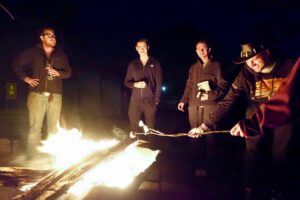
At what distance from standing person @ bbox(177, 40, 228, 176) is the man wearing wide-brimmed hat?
1.04 m

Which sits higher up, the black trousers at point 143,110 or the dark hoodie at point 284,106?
the dark hoodie at point 284,106

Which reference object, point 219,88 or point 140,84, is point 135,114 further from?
point 219,88

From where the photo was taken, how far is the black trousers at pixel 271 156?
4559 mm

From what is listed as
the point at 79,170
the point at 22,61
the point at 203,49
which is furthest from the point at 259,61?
the point at 22,61

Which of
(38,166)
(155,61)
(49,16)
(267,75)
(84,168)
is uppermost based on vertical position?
(49,16)

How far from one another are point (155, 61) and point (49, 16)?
620 inches

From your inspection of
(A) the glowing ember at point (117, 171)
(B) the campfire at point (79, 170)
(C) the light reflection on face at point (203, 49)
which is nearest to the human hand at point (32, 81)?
(B) the campfire at point (79, 170)

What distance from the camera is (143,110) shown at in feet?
24.8

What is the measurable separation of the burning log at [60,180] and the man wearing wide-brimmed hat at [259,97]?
64.5 inches

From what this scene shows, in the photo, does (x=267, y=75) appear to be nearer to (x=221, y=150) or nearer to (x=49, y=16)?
(x=221, y=150)

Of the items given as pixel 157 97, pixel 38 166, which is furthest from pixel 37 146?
pixel 157 97

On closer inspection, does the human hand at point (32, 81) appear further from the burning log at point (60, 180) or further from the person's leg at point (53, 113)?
the burning log at point (60, 180)

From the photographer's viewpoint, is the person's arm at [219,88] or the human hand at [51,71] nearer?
the person's arm at [219,88]

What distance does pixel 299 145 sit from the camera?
24.3 ft
